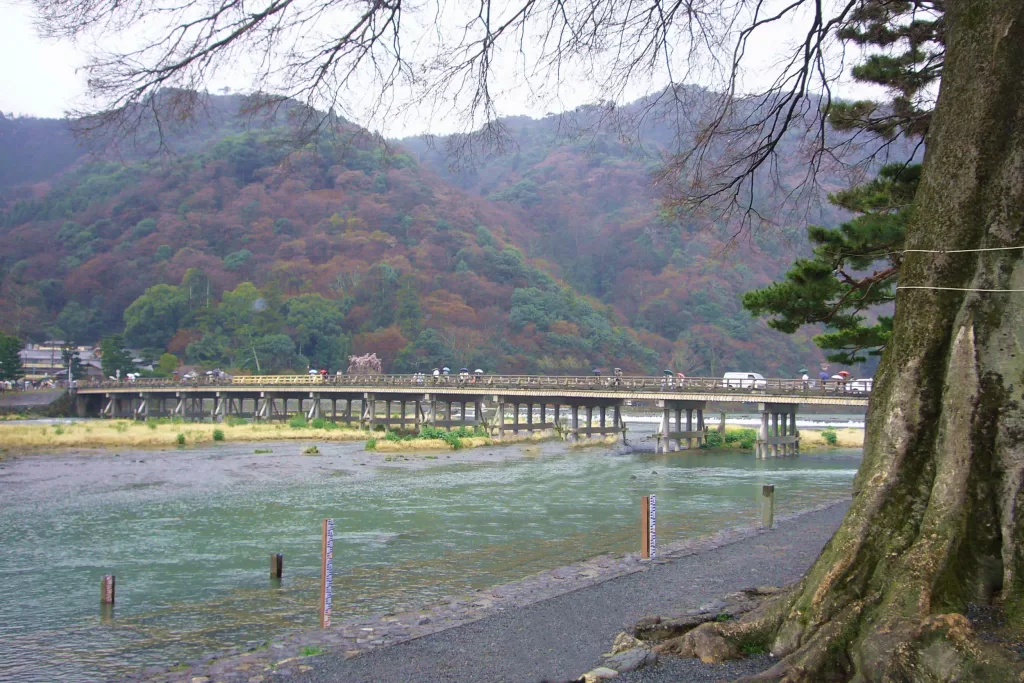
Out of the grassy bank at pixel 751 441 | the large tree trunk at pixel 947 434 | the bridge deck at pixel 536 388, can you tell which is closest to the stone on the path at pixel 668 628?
the large tree trunk at pixel 947 434

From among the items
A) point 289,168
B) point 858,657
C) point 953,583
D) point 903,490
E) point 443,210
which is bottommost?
point 858,657

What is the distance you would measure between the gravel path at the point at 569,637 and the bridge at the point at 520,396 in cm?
2492

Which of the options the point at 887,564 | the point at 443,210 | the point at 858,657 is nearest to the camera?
the point at 858,657

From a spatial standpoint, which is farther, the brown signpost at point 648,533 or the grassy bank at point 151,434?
the grassy bank at point 151,434

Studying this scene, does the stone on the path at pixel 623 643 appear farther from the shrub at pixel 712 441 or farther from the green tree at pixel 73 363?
the green tree at pixel 73 363

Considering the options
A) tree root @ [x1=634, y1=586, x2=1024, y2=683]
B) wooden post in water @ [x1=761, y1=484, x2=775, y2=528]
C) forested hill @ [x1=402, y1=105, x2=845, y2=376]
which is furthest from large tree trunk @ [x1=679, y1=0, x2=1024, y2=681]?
forested hill @ [x1=402, y1=105, x2=845, y2=376]

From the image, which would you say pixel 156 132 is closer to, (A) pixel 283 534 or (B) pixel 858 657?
(B) pixel 858 657

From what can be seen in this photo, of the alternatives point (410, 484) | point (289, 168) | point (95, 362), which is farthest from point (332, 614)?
point (95, 362)

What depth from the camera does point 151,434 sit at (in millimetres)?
38781

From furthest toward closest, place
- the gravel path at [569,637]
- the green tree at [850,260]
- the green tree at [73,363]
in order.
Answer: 1. the green tree at [73,363]
2. the green tree at [850,260]
3. the gravel path at [569,637]

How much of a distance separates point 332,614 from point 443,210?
8984 cm

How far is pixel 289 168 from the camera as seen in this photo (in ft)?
20.4

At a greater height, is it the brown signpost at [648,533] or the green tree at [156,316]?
the green tree at [156,316]

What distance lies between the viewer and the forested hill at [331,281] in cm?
7738
